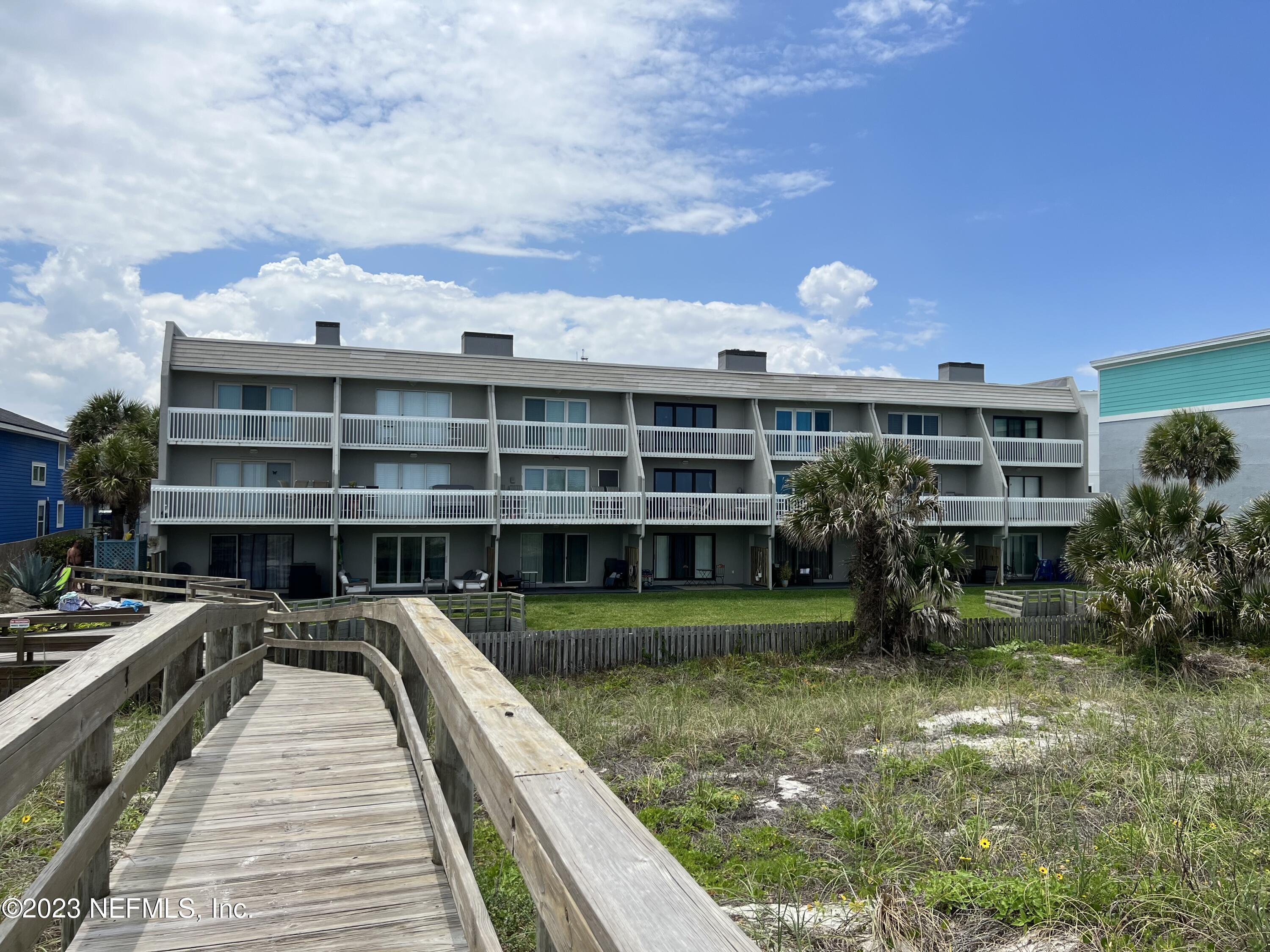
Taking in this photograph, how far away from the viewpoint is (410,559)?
27.9 metres

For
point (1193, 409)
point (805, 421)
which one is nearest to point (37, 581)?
point (805, 421)

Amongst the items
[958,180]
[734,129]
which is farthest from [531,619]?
[958,180]

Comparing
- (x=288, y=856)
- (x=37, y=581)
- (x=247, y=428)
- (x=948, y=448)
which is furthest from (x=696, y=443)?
(x=288, y=856)

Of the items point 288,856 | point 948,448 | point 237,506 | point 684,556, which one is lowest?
point 288,856

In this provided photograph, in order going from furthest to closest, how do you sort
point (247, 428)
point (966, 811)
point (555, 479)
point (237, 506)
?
point (555, 479)
point (247, 428)
point (237, 506)
point (966, 811)

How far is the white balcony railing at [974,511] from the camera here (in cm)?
3062

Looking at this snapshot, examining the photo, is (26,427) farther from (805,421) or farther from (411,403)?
(805,421)

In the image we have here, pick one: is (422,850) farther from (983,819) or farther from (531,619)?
(531,619)

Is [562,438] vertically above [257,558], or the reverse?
[562,438]

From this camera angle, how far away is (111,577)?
85.0 ft

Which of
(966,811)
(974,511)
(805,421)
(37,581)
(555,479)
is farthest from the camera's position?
(805,421)

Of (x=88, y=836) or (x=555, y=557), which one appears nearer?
(x=88, y=836)

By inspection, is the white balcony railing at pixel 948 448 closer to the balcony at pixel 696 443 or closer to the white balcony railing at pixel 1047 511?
the white balcony railing at pixel 1047 511

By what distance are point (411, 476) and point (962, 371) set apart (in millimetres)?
23829
